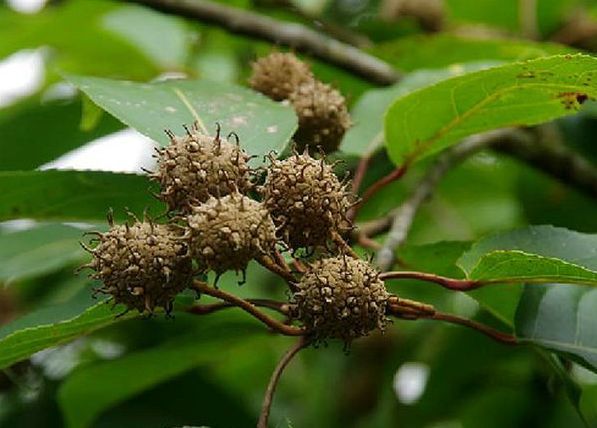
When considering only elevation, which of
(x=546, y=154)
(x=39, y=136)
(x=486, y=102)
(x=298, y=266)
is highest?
(x=486, y=102)

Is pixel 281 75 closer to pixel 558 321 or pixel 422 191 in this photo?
pixel 422 191

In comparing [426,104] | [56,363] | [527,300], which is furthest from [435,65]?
[56,363]

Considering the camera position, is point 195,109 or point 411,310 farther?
point 195,109

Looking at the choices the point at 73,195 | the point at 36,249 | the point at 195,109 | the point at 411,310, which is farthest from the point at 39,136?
the point at 411,310

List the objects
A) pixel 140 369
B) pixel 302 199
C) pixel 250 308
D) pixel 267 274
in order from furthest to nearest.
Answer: pixel 267 274, pixel 140 369, pixel 250 308, pixel 302 199

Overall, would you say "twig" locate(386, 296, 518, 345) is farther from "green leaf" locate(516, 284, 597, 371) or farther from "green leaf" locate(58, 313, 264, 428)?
"green leaf" locate(58, 313, 264, 428)

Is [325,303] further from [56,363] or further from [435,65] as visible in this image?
[56,363]
